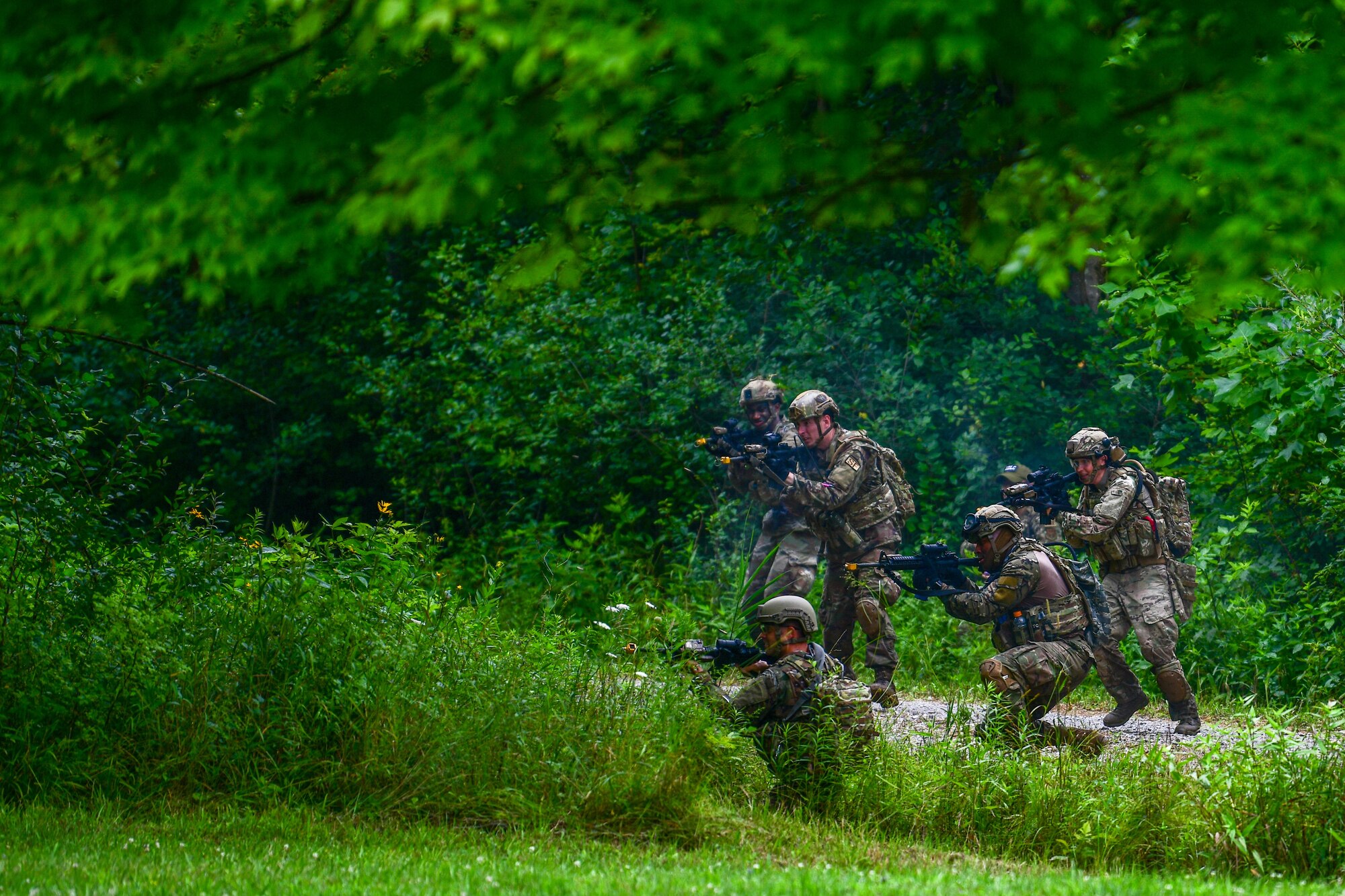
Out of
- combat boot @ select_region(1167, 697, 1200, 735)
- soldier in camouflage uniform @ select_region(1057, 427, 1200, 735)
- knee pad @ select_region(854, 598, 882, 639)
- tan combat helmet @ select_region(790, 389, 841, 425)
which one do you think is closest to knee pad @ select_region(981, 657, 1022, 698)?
soldier in camouflage uniform @ select_region(1057, 427, 1200, 735)

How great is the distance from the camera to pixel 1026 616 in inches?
312

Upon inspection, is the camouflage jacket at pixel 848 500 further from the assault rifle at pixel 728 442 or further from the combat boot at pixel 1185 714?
the combat boot at pixel 1185 714

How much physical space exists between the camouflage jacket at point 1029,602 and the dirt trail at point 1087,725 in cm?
51

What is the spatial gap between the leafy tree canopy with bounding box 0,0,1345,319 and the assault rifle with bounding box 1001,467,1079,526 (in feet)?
16.5

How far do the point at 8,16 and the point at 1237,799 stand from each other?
17.6 ft

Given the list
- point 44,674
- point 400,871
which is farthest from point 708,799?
point 44,674

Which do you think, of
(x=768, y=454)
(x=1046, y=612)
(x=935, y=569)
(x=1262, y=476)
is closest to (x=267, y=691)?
(x=935, y=569)

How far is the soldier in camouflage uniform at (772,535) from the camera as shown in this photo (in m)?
9.85

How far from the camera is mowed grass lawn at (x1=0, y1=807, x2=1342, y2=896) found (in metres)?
4.70

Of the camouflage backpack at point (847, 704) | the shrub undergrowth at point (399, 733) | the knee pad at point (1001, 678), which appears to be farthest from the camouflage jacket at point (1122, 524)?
the camouflage backpack at point (847, 704)

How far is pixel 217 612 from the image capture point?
6750 millimetres

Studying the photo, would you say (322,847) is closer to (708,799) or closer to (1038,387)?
(708,799)

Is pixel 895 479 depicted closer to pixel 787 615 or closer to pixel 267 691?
pixel 787 615

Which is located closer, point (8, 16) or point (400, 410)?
point (8, 16)
